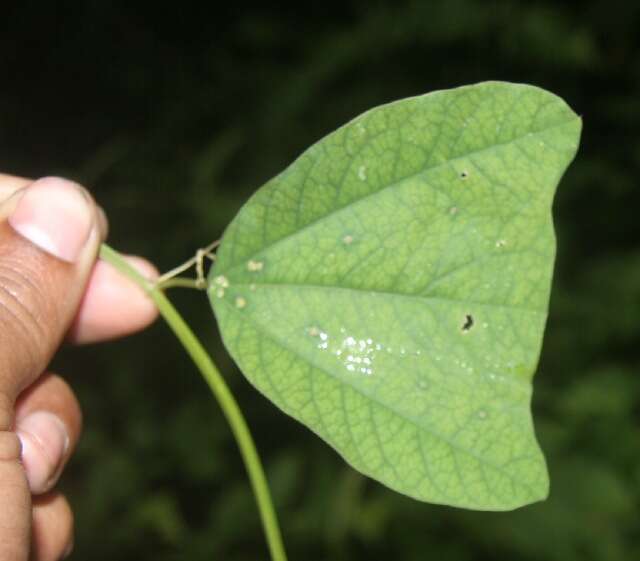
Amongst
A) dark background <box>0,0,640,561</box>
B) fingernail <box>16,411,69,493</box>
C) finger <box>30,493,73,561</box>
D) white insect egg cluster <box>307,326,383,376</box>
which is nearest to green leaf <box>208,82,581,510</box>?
white insect egg cluster <box>307,326,383,376</box>

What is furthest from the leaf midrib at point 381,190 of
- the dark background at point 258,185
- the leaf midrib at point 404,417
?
the dark background at point 258,185

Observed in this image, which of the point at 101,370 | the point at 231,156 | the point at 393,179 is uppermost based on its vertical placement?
the point at 393,179

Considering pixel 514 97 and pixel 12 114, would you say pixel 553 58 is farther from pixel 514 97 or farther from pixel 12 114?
pixel 12 114

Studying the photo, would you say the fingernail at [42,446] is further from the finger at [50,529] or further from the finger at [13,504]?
the finger at [13,504]

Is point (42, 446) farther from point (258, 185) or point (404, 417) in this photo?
point (258, 185)

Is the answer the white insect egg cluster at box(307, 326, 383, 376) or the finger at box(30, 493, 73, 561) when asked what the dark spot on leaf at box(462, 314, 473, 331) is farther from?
the finger at box(30, 493, 73, 561)

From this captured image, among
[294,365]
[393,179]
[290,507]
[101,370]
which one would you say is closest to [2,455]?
[294,365]

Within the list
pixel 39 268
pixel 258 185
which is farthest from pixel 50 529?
pixel 258 185
